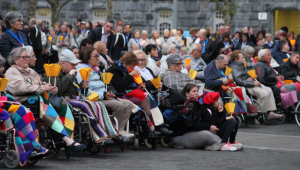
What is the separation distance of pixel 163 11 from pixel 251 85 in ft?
59.6

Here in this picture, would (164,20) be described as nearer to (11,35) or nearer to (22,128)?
(11,35)

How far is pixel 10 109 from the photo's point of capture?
707cm

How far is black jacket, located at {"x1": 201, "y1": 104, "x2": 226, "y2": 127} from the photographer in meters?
9.21

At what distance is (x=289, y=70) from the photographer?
13.6m

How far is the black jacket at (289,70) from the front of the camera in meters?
13.5

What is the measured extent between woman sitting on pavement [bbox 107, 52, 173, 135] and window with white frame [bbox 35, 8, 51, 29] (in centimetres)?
2230

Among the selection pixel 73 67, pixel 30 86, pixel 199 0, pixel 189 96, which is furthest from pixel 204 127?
pixel 199 0

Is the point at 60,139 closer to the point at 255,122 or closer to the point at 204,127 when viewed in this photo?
the point at 204,127

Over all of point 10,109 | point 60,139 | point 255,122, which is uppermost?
point 10,109

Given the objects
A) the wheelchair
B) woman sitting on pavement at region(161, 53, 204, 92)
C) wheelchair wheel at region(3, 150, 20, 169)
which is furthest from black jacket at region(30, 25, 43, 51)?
wheelchair wheel at region(3, 150, 20, 169)

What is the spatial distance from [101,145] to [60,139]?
0.68 meters

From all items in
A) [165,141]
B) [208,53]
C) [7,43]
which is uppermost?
[7,43]

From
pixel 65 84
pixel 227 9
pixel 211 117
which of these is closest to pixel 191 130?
pixel 211 117

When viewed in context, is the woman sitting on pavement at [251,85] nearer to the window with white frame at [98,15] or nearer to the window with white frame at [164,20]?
the window with white frame at [164,20]
